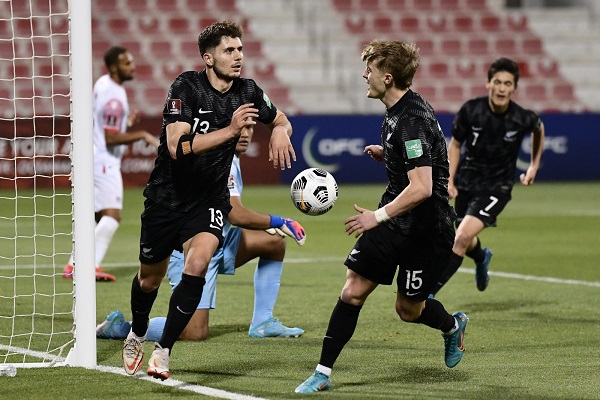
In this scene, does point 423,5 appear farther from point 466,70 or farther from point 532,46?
point 532,46

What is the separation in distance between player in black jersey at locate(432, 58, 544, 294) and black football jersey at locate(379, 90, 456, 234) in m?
3.19

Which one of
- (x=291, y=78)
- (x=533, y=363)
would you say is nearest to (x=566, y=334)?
(x=533, y=363)

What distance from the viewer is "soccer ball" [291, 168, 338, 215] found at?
20.2ft

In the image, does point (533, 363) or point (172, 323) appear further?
point (533, 363)

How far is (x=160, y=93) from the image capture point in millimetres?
23766

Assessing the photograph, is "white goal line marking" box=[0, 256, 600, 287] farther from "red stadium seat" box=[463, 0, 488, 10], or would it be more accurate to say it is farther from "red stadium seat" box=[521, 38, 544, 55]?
"red stadium seat" box=[463, 0, 488, 10]

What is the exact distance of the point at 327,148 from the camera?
22031 millimetres

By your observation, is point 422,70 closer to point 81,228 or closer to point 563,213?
point 563,213

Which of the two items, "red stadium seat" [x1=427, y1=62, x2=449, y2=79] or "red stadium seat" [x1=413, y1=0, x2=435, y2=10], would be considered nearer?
"red stadium seat" [x1=427, y1=62, x2=449, y2=79]

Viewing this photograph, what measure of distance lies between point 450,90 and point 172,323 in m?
20.5

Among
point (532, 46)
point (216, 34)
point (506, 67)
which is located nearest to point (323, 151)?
point (532, 46)

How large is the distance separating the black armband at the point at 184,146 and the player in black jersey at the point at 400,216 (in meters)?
0.95

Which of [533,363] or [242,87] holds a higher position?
[242,87]

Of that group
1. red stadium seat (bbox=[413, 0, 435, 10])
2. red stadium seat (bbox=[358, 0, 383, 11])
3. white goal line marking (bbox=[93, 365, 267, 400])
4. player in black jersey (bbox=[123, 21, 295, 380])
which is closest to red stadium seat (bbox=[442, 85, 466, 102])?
red stadium seat (bbox=[413, 0, 435, 10])
